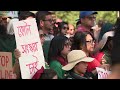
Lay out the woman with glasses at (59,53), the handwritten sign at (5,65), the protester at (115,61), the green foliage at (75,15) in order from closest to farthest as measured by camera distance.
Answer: the protester at (115,61), the green foliage at (75,15), the handwritten sign at (5,65), the woman with glasses at (59,53)

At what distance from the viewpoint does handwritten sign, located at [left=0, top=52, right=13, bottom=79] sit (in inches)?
225

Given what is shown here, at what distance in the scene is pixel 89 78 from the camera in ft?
19.2

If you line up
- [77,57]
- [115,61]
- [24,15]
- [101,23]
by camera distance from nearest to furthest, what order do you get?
1. [115,61]
2. [101,23]
3. [24,15]
4. [77,57]

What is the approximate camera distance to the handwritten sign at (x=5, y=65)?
5.72 meters

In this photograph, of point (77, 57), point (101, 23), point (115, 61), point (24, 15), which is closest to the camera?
point (115, 61)

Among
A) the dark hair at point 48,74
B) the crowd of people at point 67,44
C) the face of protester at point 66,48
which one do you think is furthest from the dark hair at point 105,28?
the dark hair at point 48,74

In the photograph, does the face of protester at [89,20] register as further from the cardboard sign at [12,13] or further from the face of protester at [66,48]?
the cardboard sign at [12,13]

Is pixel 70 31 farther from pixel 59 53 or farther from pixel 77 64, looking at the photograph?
pixel 77 64

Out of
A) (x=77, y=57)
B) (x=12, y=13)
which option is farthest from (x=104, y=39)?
(x=12, y=13)

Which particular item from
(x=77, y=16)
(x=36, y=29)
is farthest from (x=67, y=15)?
(x=36, y=29)

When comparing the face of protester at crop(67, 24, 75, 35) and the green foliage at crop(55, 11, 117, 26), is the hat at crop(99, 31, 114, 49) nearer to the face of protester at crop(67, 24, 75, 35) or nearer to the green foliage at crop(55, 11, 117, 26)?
the green foliage at crop(55, 11, 117, 26)

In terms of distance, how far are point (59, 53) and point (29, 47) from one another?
1.56ft

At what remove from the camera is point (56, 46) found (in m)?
5.89
